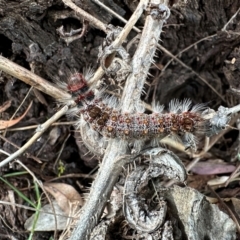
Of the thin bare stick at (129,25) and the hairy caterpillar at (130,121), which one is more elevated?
the thin bare stick at (129,25)

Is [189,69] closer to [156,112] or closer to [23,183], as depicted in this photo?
[156,112]

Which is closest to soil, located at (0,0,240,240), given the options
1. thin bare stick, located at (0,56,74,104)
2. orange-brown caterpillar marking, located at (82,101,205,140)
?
thin bare stick, located at (0,56,74,104)

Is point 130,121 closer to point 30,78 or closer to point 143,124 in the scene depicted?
point 143,124

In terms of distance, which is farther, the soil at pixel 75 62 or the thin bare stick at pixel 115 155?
the soil at pixel 75 62

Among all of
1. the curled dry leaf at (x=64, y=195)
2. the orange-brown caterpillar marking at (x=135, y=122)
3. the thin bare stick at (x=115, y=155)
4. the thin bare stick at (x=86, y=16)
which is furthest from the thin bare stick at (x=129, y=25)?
the curled dry leaf at (x=64, y=195)

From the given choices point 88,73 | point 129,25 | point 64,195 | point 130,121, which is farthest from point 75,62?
point 64,195

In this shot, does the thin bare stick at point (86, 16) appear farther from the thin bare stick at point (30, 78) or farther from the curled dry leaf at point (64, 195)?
the curled dry leaf at point (64, 195)
